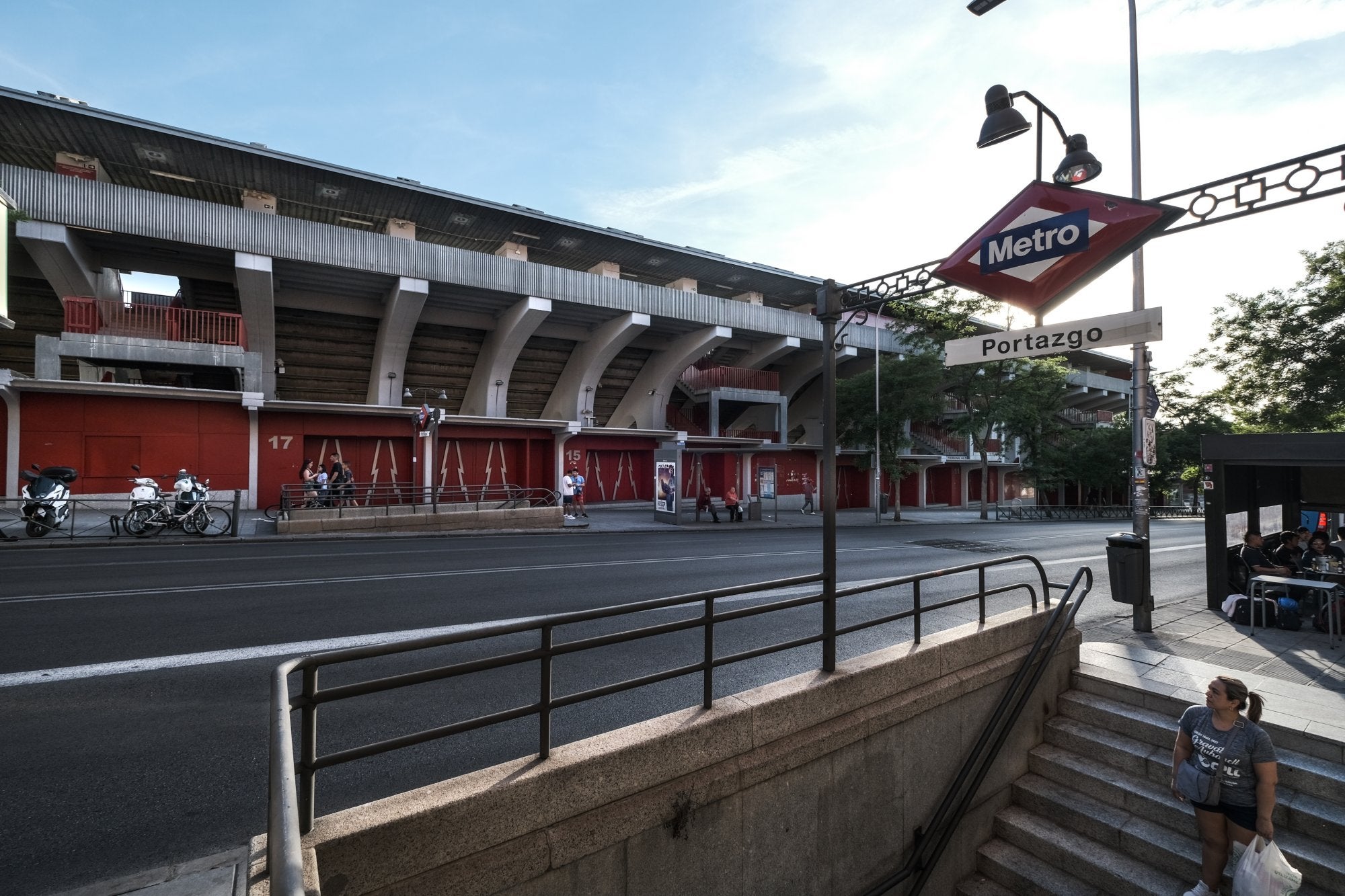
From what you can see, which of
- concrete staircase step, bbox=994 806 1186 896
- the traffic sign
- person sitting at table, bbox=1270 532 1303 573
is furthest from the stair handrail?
person sitting at table, bbox=1270 532 1303 573

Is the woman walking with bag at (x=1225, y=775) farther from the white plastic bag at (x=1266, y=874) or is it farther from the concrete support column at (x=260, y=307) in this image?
the concrete support column at (x=260, y=307)

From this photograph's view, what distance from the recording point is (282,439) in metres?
21.6

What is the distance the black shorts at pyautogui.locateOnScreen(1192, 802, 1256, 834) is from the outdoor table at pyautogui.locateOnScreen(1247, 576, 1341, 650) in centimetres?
472

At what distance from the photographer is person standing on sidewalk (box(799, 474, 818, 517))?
31.3 metres

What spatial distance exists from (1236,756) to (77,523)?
22303 mm

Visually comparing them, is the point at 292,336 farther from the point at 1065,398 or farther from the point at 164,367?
the point at 1065,398

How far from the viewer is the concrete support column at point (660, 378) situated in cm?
2903

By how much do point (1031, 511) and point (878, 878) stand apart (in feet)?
122

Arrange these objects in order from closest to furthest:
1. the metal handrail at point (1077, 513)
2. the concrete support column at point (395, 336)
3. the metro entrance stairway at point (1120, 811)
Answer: the metro entrance stairway at point (1120, 811)
the concrete support column at point (395, 336)
the metal handrail at point (1077, 513)

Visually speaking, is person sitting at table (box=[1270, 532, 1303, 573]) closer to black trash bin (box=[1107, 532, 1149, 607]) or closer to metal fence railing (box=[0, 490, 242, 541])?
black trash bin (box=[1107, 532, 1149, 607])

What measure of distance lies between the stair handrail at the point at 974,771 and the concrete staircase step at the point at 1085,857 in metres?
0.58

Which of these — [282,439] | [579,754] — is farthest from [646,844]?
[282,439]

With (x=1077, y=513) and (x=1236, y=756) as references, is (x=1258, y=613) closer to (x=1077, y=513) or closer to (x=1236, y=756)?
(x=1236, y=756)

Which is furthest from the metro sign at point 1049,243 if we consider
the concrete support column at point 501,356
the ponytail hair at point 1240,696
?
the concrete support column at point 501,356
